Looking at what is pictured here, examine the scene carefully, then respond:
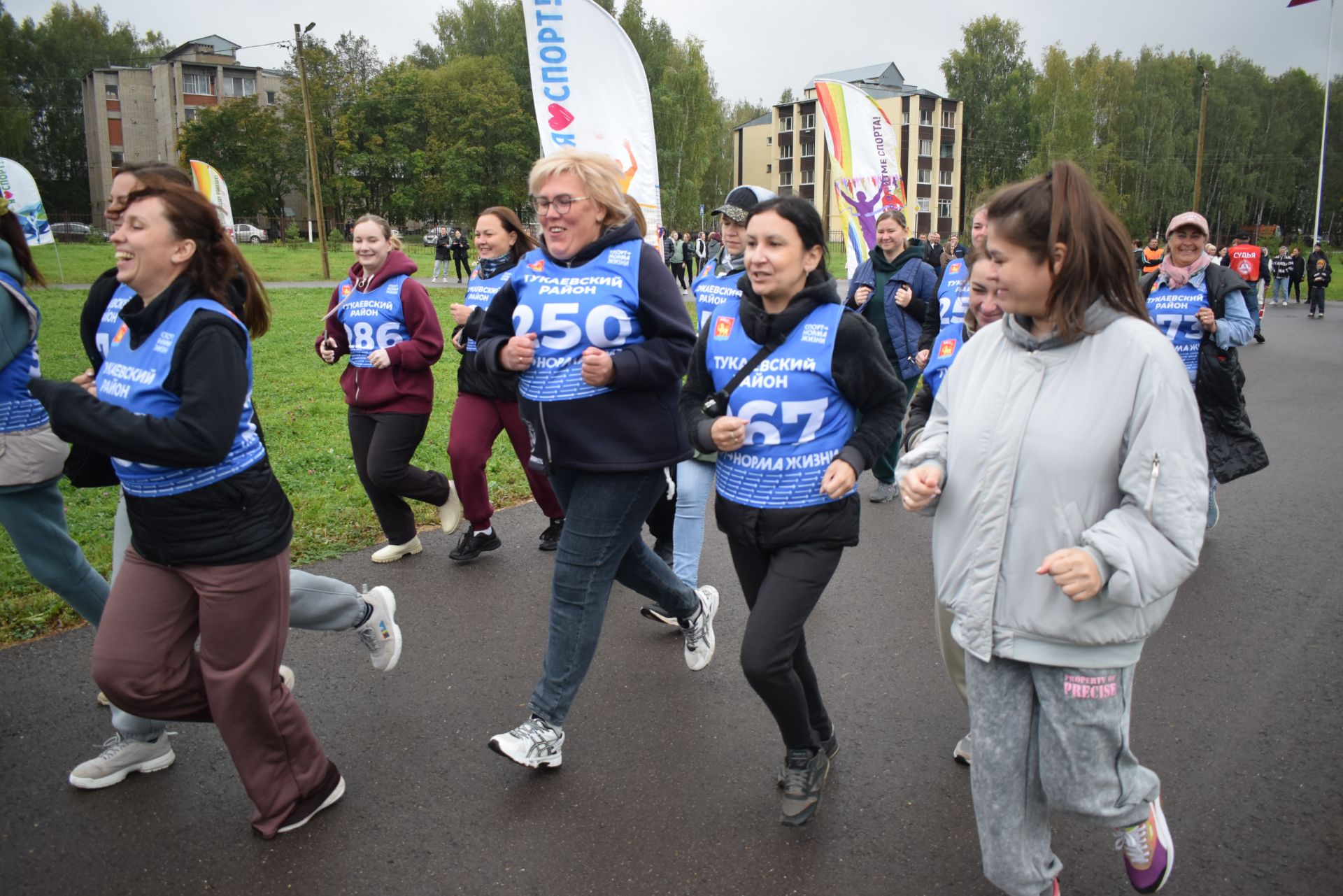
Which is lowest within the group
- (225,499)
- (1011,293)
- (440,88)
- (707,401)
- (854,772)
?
(854,772)

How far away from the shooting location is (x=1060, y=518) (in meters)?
2.24

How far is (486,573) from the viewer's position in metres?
5.64

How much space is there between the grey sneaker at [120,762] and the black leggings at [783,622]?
2.17 meters

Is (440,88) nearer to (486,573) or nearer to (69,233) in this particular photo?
(69,233)

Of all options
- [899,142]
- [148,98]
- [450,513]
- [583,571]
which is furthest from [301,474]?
[148,98]

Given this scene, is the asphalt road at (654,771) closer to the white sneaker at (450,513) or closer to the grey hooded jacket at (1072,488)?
the white sneaker at (450,513)

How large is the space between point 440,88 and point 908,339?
2380 inches

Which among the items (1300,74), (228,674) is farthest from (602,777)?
Result: (1300,74)

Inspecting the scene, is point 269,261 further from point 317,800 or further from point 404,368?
point 317,800

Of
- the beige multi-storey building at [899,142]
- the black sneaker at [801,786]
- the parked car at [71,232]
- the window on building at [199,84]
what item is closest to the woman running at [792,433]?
the black sneaker at [801,786]

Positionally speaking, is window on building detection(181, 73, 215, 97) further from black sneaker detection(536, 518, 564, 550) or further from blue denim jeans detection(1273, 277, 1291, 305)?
black sneaker detection(536, 518, 564, 550)

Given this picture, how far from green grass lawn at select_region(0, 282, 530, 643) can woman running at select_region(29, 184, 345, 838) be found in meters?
2.37

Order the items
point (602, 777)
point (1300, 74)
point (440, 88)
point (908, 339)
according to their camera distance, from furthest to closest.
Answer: point (1300, 74) → point (440, 88) → point (908, 339) → point (602, 777)

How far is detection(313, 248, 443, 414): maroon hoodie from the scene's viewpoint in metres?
5.46
